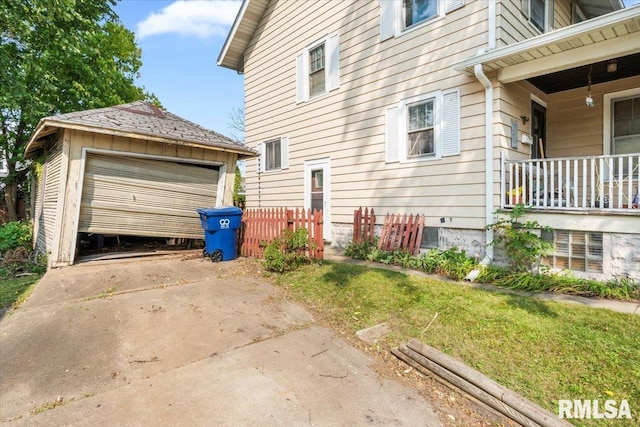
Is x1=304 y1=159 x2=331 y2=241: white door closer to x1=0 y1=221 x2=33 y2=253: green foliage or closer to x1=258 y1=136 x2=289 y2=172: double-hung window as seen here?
x1=258 y1=136 x2=289 y2=172: double-hung window

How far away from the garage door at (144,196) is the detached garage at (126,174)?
A: 0.06 ft

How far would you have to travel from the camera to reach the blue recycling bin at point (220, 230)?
6.84 m

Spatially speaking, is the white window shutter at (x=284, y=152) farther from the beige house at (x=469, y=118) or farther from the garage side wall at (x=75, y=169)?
the garage side wall at (x=75, y=169)

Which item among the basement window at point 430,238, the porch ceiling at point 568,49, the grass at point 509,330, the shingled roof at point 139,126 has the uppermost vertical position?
the porch ceiling at point 568,49

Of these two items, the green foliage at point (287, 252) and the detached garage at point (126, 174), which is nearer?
the green foliage at point (287, 252)

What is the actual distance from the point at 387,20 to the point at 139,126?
5.87m

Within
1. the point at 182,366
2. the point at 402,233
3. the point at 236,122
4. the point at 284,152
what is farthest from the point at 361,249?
the point at 236,122

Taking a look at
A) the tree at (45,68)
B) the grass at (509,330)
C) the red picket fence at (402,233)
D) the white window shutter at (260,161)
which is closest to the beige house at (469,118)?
the red picket fence at (402,233)

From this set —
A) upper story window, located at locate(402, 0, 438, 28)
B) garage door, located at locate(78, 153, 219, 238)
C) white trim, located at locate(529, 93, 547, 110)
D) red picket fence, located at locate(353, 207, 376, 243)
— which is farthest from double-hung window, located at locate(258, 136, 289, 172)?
white trim, located at locate(529, 93, 547, 110)

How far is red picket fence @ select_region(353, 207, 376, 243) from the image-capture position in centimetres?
745

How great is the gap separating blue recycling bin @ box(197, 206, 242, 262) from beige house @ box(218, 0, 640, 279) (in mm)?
2761

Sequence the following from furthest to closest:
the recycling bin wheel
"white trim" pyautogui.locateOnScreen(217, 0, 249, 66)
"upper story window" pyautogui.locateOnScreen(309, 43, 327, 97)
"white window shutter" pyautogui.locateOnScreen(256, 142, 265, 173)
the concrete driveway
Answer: "white window shutter" pyautogui.locateOnScreen(256, 142, 265, 173) < "white trim" pyautogui.locateOnScreen(217, 0, 249, 66) < "upper story window" pyautogui.locateOnScreen(309, 43, 327, 97) < the recycling bin wheel < the concrete driveway

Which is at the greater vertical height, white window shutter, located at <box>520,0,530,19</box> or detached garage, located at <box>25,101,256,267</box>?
white window shutter, located at <box>520,0,530,19</box>

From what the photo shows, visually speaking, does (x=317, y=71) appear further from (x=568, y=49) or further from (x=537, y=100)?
(x=568, y=49)
